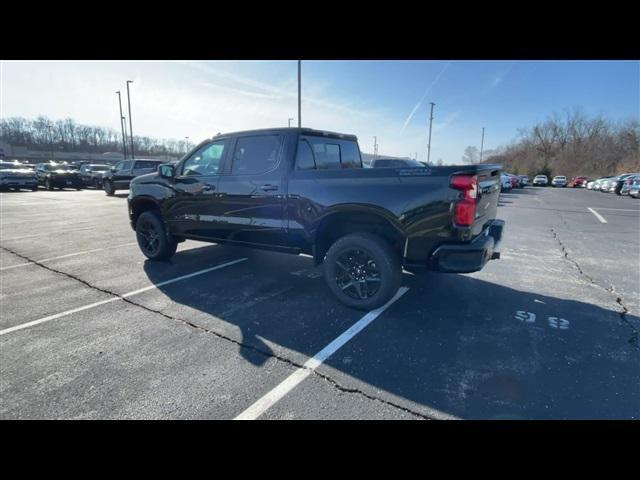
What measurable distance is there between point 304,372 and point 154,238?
4.24 m

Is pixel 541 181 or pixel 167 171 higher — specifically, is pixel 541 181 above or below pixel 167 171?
above

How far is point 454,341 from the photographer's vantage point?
126 inches

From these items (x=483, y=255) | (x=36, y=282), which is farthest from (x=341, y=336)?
(x=36, y=282)

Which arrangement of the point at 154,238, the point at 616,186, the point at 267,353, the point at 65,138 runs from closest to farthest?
the point at 267,353 → the point at 154,238 → the point at 616,186 → the point at 65,138

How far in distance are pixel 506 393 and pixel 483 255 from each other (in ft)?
4.50

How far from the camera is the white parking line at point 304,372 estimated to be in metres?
2.26

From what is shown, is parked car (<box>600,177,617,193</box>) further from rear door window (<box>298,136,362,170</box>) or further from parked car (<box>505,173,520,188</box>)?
rear door window (<box>298,136,362,170</box>)

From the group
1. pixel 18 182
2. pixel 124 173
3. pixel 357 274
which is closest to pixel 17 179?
pixel 18 182

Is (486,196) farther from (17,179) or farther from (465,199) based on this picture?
(17,179)

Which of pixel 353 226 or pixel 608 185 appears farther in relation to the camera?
pixel 608 185

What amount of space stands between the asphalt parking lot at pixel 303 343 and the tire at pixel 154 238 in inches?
12.5
